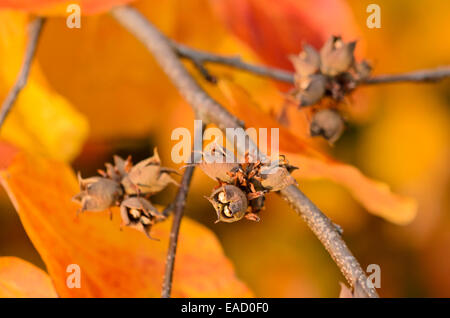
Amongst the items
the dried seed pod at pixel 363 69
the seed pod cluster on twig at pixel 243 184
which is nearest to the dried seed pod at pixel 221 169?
the seed pod cluster on twig at pixel 243 184

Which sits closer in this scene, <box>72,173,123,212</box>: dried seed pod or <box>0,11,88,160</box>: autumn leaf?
<box>72,173,123,212</box>: dried seed pod

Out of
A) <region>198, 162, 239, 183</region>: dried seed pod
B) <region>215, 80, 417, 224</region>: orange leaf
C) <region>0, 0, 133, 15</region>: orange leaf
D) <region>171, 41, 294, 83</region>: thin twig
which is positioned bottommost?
<region>198, 162, 239, 183</region>: dried seed pod

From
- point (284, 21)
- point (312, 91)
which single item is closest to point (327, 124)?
point (312, 91)

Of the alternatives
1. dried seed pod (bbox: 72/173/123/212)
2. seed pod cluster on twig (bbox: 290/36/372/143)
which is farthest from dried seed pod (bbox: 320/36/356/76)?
dried seed pod (bbox: 72/173/123/212)

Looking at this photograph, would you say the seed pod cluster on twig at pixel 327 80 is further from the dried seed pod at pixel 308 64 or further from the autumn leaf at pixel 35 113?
the autumn leaf at pixel 35 113

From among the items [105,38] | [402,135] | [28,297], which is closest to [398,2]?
[402,135]

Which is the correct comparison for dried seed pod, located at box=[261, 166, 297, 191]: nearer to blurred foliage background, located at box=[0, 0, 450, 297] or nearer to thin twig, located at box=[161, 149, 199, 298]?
thin twig, located at box=[161, 149, 199, 298]
